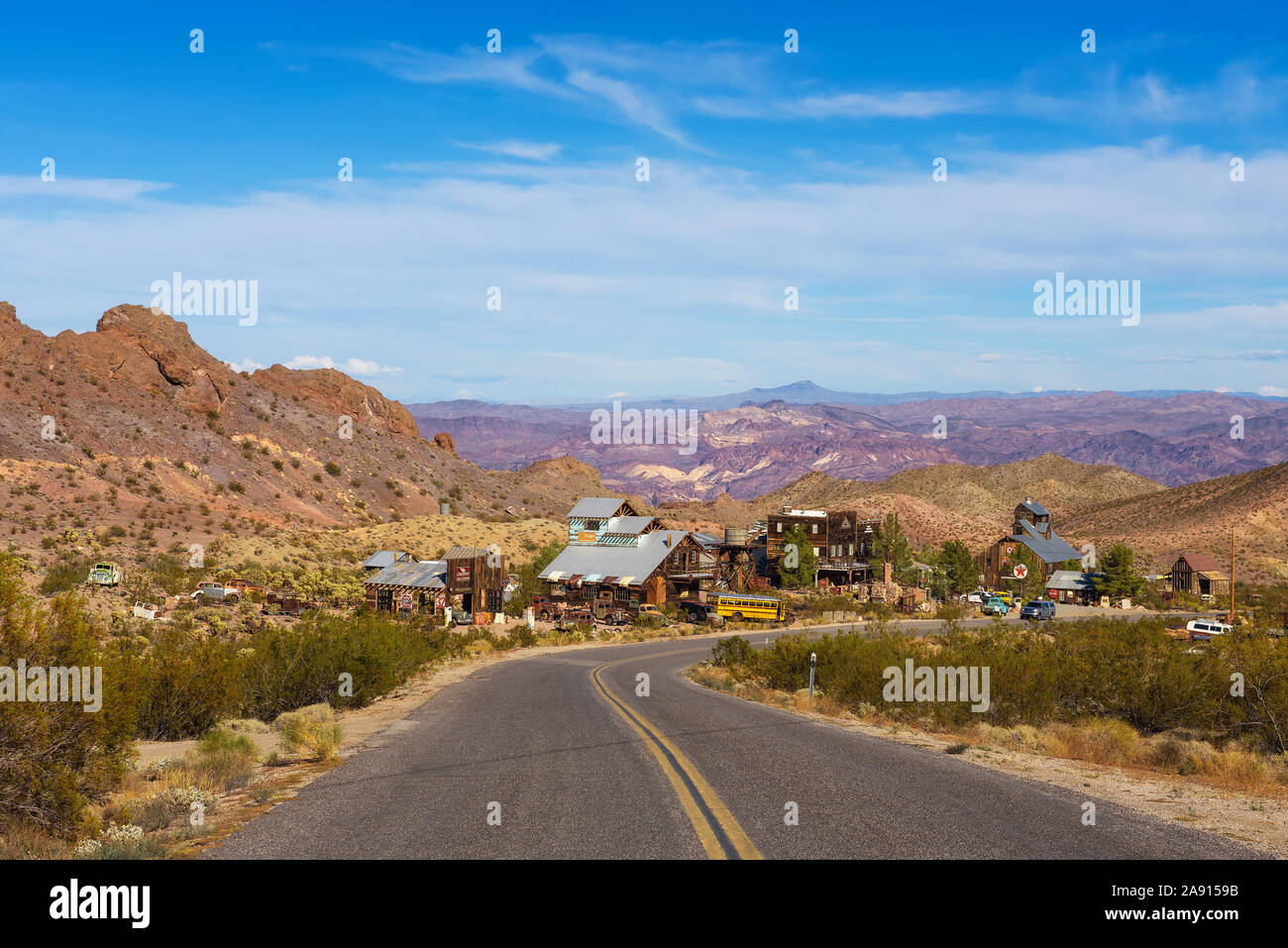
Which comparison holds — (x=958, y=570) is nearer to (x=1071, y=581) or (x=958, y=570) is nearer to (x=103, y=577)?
(x=1071, y=581)

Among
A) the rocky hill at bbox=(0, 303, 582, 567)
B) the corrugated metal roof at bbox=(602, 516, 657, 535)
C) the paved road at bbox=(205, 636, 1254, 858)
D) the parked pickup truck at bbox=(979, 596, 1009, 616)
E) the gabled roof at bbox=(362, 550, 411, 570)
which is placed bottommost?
the parked pickup truck at bbox=(979, 596, 1009, 616)

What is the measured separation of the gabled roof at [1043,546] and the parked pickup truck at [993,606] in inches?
896

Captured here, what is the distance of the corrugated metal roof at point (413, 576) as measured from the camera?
2460 inches

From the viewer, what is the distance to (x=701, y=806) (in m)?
8.87

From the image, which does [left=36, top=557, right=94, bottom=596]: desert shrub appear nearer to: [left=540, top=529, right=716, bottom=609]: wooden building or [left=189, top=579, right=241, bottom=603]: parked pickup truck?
[left=189, top=579, right=241, bottom=603]: parked pickup truck

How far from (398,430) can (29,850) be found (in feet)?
437

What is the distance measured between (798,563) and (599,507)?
19774 millimetres

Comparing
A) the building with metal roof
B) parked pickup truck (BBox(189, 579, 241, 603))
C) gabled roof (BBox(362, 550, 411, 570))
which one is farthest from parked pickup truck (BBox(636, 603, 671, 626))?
the building with metal roof

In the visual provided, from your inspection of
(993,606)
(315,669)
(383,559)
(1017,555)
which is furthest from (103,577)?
(1017,555)

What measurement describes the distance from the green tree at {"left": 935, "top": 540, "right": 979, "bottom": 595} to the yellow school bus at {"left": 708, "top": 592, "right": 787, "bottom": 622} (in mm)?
29914

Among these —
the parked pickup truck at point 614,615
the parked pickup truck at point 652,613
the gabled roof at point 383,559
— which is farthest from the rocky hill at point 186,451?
the parked pickup truck at point 652,613

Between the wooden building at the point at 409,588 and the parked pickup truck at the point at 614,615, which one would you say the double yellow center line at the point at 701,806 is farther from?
the parked pickup truck at the point at 614,615

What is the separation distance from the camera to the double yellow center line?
732 cm
